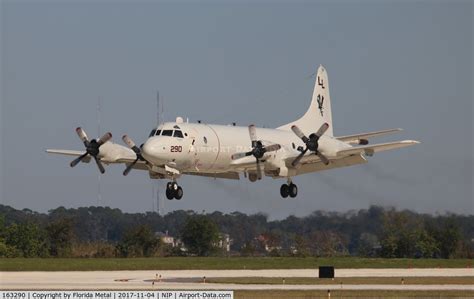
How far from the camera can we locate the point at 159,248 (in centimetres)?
8900

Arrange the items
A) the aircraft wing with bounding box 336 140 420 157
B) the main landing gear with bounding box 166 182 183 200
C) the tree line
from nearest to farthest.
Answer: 1. the aircraft wing with bounding box 336 140 420 157
2. the main landing gear with bounding box 166 182 183 200
3. the tree line

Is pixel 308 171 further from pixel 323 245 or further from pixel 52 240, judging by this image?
pixel 52 240

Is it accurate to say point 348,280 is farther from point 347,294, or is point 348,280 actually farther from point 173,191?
point 173,191

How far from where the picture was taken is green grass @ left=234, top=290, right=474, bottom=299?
51250 mm

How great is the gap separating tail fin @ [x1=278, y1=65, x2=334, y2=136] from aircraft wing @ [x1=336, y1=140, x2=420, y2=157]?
8.70 metres

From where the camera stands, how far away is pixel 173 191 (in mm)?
61438

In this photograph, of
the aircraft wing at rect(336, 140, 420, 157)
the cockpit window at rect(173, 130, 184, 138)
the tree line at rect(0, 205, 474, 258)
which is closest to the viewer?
the cockpit window at rect(173, 130, 184, 138)

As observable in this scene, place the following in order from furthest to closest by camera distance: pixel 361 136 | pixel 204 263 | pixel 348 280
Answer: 1. pixel 204 263
2. pixel 361 136
3. pixel 348 280

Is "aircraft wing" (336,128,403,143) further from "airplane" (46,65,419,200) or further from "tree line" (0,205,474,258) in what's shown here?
"tree line" (0,205,474,258)

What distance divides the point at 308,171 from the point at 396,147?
30.2ft

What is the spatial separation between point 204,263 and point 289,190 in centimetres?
1364

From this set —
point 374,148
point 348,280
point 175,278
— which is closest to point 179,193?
point 175,278

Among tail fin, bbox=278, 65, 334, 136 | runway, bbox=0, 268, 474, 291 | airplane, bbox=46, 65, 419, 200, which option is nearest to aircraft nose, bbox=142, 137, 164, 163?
airplane, bbox=46, 65, 419, 200

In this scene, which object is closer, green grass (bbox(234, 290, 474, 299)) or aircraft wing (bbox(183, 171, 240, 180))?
green grass (bbox(234, 290, 474, 299))
